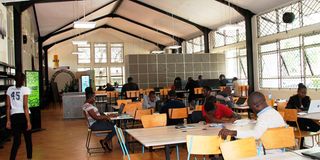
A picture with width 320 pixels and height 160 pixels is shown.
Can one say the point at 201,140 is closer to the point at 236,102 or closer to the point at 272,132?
the point at 272,132

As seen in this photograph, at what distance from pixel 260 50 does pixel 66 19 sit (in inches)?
326

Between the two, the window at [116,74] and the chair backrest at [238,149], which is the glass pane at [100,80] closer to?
the window at [116,74]

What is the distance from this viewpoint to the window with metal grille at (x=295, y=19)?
1015 centimetres

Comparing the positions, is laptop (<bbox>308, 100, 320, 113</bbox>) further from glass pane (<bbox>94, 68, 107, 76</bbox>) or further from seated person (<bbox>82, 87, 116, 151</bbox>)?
glass pane (<bbox>94, 68, 107, 76</bbox>)

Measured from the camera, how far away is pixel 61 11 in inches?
520

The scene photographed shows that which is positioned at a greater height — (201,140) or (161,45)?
(161,45)

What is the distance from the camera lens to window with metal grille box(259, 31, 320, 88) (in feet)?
33.9

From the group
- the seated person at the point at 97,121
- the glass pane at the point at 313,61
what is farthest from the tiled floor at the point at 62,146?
the glass pane at the point at 313,61

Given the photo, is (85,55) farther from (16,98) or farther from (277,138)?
(277,138)

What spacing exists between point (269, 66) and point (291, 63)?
124 cm

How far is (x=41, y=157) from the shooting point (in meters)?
5.91

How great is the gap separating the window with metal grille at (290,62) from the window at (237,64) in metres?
1.43

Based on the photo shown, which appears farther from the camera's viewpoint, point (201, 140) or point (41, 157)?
point (41, 157)

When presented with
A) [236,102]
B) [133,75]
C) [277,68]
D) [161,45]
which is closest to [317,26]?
[277,68]
